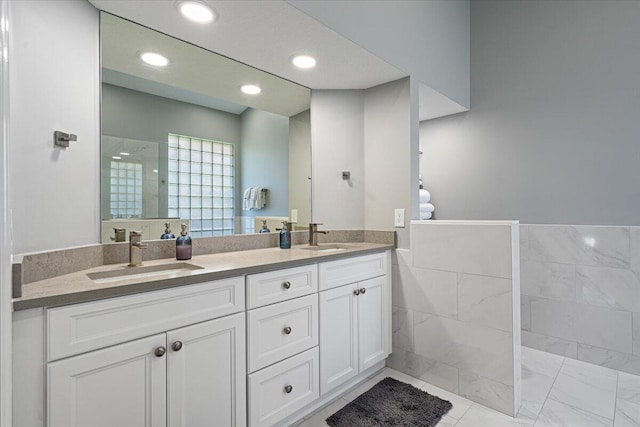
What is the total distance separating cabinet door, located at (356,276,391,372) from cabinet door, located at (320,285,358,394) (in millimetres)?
64

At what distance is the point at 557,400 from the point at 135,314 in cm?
236

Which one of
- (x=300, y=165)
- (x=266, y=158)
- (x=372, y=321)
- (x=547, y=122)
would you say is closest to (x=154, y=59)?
(x=266, y=158)

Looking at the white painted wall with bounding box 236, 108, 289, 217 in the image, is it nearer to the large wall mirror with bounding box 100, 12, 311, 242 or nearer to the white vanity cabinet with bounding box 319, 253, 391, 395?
the large wall mirror with bounding box 100, 12, 311, 242

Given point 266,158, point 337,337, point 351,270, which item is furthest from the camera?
point 266,158

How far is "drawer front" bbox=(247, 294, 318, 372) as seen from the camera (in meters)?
1.47

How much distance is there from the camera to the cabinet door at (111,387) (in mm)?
977

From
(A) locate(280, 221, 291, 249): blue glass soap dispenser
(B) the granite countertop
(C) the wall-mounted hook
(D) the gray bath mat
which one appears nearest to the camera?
(B) the granite countertop

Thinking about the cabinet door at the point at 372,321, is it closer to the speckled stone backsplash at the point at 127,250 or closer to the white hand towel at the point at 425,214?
the speckled stone backsplash at the point at 127,250

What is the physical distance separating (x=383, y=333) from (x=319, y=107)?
176 centimetres

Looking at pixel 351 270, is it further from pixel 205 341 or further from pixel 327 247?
pixel 205 341

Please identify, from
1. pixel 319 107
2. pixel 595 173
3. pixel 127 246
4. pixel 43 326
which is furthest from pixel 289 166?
pixel 595 173

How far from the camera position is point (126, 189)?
1637 millimetres

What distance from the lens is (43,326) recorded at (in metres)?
0.95

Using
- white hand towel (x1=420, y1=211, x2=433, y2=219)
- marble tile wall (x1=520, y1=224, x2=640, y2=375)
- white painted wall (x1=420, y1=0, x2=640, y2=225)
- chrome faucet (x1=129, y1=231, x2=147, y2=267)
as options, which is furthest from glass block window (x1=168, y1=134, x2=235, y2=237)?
marble tile wall (x1=520, y1=224, x2=640, y2=375)
